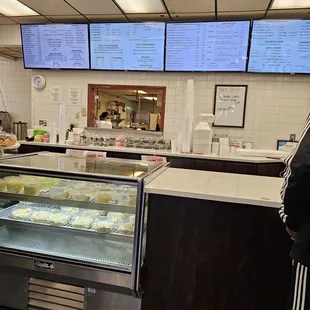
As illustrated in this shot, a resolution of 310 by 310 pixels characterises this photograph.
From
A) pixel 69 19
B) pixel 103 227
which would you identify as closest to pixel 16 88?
pixel 69 19

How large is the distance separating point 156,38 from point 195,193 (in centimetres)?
287

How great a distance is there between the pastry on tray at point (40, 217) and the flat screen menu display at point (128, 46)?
8.48 ft

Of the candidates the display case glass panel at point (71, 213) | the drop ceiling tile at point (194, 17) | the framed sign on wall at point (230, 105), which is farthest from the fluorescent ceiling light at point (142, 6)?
the display case glass panel at point (71, 213)

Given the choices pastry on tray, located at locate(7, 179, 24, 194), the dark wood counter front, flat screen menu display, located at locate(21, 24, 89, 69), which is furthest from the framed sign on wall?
pastry on tray, located at locate(7, 179, 24, 194)

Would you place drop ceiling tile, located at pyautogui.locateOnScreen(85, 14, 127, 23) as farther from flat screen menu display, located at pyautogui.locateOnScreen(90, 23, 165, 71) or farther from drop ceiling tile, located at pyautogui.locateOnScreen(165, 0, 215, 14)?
drop ceiling tile, located at pyautogui.locateOnScreen(165, 0, 215, 14)

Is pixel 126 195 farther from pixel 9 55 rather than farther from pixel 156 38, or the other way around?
pixel 9 55

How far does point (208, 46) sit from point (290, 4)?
1.00m

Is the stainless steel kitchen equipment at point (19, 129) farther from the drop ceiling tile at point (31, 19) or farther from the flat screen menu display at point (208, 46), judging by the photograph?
the flat screen menu display at point (208, 46)

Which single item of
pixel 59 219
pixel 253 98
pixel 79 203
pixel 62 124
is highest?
pixel 253 98

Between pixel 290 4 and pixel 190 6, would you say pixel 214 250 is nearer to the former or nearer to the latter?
pixel 190 6

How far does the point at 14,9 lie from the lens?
12.4 feet

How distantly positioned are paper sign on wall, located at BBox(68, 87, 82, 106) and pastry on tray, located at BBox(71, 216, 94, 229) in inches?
110

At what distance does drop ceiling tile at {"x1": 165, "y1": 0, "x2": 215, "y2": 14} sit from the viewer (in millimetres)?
3279

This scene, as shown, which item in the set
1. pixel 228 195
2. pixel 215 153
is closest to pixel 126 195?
pixel 228 195
